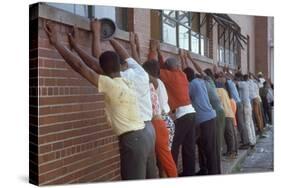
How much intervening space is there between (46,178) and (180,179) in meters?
1.41

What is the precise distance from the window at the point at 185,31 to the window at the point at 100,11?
19.1 inches

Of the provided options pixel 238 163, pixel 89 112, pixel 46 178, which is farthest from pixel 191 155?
pixel 46 178

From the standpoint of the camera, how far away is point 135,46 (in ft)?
13.9

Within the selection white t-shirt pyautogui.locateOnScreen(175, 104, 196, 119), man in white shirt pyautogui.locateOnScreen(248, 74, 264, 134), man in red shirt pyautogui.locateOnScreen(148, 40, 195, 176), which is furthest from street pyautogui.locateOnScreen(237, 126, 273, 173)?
white t-shirt pyautogui.locateOnScreen(175, 104, 196, 119)

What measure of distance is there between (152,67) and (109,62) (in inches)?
19.1

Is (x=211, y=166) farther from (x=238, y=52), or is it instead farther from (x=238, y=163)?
(x=238, y=52)

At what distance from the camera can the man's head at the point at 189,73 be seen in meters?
4.59

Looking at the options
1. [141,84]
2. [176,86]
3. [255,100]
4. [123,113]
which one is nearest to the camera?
[123,113]

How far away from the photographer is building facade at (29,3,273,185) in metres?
3.62

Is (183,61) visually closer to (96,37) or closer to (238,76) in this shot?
(238,76)

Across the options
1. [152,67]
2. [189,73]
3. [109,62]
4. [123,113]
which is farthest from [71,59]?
[189,73]

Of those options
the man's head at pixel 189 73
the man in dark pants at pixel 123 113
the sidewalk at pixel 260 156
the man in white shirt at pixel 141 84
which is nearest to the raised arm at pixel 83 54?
the man in dark pants at pixel 123 113

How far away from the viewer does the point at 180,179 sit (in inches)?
178

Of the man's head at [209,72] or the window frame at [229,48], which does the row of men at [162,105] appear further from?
the window frame at [229,48]
